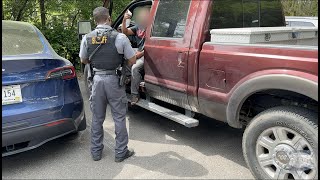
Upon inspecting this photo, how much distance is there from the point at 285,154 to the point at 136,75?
7.39 feet

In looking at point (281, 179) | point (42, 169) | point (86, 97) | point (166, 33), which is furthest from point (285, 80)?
point (86, 97)

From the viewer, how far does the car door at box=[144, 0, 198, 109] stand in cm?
356

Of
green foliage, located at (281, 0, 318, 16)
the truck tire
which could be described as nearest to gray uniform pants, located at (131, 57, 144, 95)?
the truck tire

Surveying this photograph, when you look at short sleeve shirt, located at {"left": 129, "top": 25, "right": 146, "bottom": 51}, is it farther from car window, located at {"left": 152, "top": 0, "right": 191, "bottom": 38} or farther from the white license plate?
the white license plate

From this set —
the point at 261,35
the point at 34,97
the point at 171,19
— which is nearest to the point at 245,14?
the point at 261,35

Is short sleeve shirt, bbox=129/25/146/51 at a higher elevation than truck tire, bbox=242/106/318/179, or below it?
higher

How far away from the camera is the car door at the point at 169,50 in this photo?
11.7 feet

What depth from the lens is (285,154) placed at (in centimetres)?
275

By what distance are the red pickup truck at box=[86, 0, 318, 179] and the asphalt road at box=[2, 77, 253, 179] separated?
40 cm

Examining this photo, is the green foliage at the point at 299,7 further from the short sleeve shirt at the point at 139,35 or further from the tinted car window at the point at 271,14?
the short sleeve shirt at the point at 139,35

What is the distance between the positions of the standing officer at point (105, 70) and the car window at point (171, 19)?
669mm

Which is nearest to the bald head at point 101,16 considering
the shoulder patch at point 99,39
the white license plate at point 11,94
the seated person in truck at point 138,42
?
the shoulder patch at point 99,39

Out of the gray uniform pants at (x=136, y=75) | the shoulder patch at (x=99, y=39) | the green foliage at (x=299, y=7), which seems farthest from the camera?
the green foliage at (x=299, y=7)

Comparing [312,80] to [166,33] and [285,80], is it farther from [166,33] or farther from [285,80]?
[166,33]
